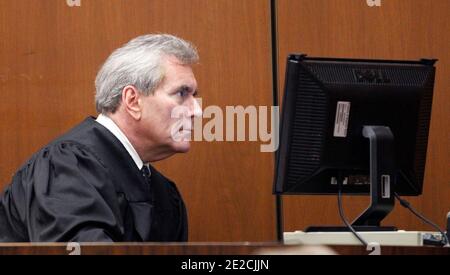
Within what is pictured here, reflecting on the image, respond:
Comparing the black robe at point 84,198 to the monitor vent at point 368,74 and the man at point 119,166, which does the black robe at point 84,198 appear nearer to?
the man at point 119,166

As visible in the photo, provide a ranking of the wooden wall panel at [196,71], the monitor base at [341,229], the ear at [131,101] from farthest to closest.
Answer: the wooden wall panel at [196,71] < the ear at [131,101] < the monitor base at [341,229]

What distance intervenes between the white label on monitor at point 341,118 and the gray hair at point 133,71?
66 centimetres

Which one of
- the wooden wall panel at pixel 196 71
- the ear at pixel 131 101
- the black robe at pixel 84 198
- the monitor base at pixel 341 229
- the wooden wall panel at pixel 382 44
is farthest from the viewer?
the wooden wall panel at pixel 382 44

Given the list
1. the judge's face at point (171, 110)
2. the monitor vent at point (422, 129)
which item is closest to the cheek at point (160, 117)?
the judge's face at point (171, 110)

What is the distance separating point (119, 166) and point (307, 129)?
566mm

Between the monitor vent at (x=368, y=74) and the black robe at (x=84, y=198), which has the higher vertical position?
the monitor vent at (x=368, y=74)

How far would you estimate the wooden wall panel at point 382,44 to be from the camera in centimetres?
347

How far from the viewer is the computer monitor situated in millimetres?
2307

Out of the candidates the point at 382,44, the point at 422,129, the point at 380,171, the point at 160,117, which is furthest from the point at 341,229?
the point at 382,44

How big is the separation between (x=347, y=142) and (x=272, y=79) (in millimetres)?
1133

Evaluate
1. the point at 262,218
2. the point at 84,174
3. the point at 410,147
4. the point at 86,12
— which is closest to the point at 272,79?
the point at 262,218

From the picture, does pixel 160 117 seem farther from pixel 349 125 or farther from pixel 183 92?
pixel 349 125

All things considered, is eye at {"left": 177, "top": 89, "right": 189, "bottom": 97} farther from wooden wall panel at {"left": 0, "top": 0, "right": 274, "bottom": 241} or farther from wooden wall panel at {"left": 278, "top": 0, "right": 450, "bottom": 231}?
wooden wall panel at {"left": 278, "top": 0, "right": 450, "bottom": 231}

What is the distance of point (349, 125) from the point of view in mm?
2336
